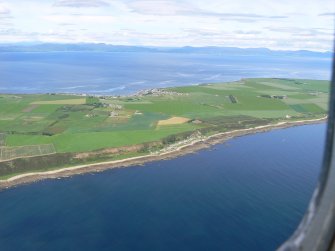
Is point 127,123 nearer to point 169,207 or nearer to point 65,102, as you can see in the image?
point 65,102

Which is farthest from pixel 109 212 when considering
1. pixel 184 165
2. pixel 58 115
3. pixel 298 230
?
pixel 58 115

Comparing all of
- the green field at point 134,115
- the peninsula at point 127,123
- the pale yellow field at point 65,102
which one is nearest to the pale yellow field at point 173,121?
the peninsula at point 127,123

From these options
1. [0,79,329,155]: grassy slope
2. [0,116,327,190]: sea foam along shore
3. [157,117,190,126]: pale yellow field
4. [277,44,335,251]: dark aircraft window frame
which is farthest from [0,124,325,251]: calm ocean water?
[277,44,335,251]: dark aircraft window frame

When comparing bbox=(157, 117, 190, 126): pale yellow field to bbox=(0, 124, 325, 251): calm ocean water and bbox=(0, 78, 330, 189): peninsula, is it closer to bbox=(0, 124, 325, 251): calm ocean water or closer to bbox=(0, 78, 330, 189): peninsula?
bbox=(0, 78, 330, 189): peninsula

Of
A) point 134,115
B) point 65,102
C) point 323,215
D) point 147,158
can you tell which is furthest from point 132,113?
point 323,215

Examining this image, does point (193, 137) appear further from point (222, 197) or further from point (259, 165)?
point (222, 197)
